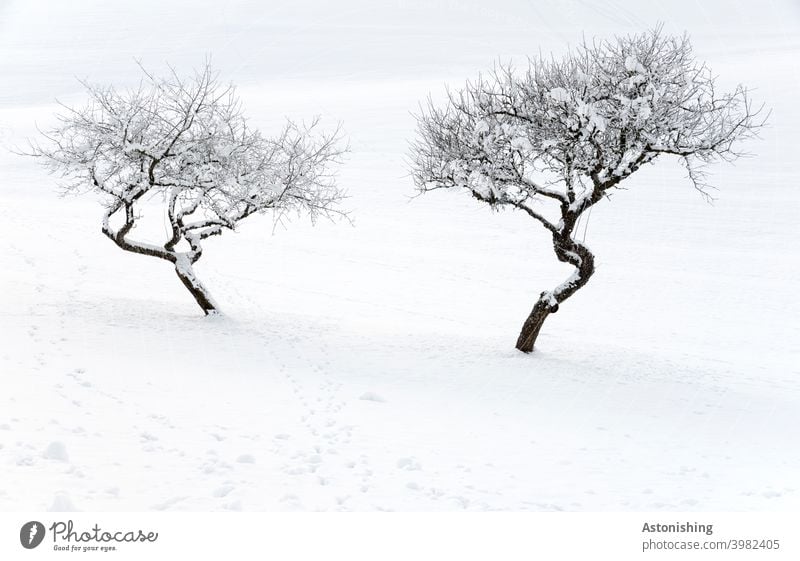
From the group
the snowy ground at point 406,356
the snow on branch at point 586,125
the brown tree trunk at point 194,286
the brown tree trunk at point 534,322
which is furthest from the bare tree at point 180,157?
the brown tree trunk at point 534,322

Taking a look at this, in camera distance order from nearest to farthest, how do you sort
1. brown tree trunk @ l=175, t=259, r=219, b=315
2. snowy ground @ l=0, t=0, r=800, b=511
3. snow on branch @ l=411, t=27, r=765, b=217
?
snowy ground @ l=0, t=0, r=800, b=511, snow on branch @ l=411, t=27, r=765, b=217, brown tree trunk @ l=175, t=259, r=219, b=315

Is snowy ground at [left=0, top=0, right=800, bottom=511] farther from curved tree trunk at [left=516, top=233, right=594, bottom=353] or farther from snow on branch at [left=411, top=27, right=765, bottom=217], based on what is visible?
snow on branch at [left=411, top=27, right=765, bottom=217]

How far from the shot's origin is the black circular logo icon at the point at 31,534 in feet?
23.3

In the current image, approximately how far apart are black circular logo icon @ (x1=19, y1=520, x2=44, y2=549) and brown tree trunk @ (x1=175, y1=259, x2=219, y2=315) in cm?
1068

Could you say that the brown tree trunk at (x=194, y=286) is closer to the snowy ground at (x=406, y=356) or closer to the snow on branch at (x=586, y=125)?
the snowy ground at (x=406, y=356)

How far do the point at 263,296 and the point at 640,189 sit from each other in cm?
2973

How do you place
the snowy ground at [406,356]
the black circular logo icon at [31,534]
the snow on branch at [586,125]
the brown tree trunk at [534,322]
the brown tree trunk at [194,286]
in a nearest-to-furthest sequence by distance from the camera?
the black circular logo icon at [31,534], the snowy ground at [406,356], the snow on branch at [586,125], the brown tree trunk at [534,322], the brown tree trunk at [194,286]

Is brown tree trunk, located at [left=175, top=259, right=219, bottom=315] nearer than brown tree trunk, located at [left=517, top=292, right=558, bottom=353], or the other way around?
brown tree trunk, located at [left=517, top=292, right=558, bottom=353]

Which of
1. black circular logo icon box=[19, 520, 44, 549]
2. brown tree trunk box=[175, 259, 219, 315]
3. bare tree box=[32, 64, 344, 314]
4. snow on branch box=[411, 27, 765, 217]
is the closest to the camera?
black circular logo icon box=[19, 520, 44, 549]

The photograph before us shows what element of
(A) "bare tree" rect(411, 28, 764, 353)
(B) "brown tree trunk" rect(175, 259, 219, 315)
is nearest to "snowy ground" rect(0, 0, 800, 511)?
(B) "brown tree trunk" rect(175, 259, 219, 315)

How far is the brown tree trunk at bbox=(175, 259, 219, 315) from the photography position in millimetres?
17438

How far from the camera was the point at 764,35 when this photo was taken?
65.9 meters

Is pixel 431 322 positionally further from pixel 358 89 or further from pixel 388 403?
pixel 358 89

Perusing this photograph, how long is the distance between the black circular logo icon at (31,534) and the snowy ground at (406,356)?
22 centimetres
